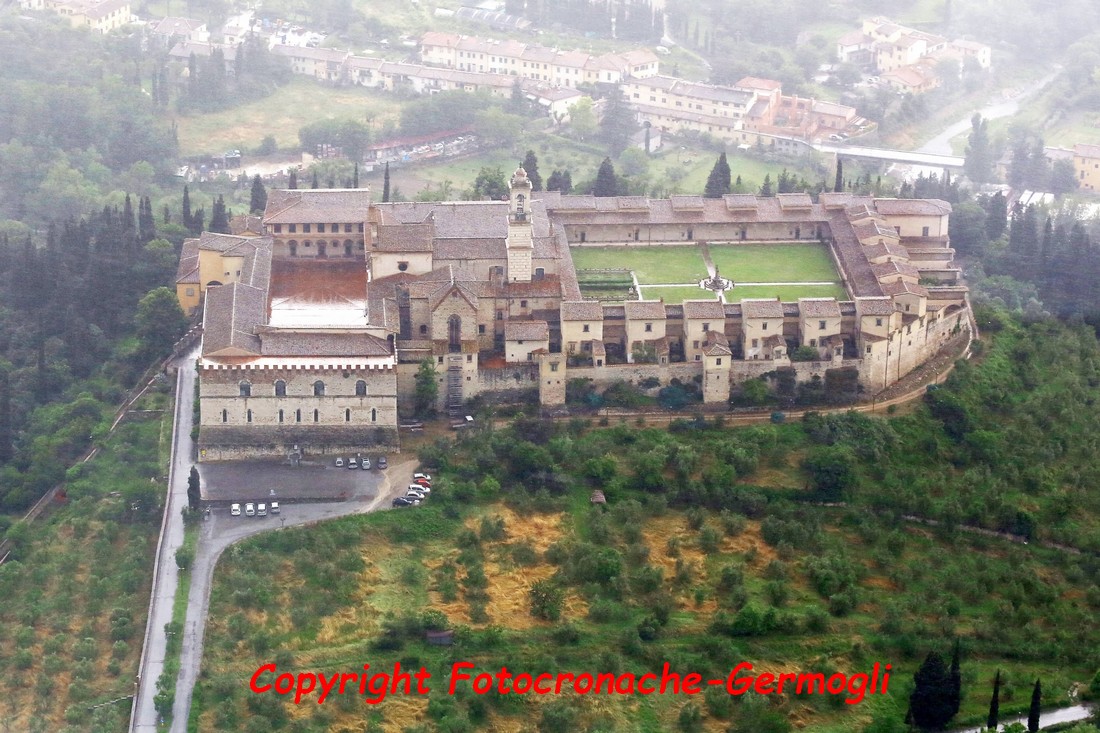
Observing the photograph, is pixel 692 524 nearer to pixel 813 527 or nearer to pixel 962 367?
pixel 813 527

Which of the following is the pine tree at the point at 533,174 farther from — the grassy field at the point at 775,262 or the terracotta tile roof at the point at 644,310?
the terracotta tile roof at the point at 644,310

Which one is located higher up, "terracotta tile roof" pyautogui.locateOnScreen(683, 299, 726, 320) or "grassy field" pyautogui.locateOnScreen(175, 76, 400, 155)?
"grassy field" pyautogui.locateOnScreen(175, 76, 400, 155)

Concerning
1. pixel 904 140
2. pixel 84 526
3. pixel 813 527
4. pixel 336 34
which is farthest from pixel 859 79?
pixel 84 526

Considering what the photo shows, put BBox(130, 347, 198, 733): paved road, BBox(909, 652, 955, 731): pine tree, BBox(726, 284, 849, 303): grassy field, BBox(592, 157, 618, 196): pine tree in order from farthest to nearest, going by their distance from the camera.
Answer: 1. BBox(592, 157, 618, 196): pine tree
2. BBox(726, 284, 849, 303): grassy field
3. BBox(130, 347, 198, 733): paved road
4. BBox(909, 652, 955, 731): pine tree

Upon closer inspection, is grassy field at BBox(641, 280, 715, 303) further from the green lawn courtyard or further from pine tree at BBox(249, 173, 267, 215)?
pine tree at BBox(249, 173, 267, 215)

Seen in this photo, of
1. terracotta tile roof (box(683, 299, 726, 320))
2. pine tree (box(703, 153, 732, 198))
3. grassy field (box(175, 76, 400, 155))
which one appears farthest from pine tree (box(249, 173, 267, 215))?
grassy field (box(175, 76, 400, 155))

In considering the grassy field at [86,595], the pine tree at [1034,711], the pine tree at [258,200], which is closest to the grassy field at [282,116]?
the pine tree at [258,200]
